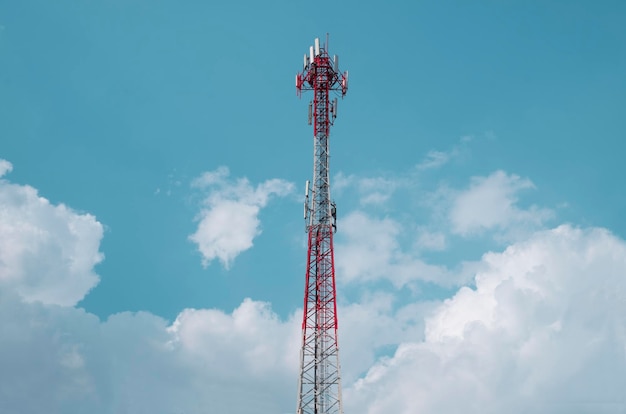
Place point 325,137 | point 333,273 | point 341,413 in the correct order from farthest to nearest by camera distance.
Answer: point 325,137, point 333,273, point 341,413

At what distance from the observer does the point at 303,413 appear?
78688mm

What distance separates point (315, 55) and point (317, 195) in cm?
1685

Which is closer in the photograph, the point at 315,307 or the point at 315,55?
the point at 315,307

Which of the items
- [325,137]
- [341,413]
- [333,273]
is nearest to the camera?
[341,413]

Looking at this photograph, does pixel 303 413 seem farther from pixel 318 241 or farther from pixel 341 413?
pixel 318 241

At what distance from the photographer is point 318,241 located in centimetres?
8431

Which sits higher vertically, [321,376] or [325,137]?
[325,137]

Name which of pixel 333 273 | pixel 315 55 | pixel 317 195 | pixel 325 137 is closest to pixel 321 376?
pixel 333 273

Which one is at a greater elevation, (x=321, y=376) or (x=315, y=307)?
(x=315, y=307)

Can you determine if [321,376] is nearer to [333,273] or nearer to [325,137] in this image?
[333,273]

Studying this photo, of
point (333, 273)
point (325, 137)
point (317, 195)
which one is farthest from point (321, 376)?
point (325, 137)

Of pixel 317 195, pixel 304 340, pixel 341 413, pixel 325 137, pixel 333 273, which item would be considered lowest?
pixel 341 413

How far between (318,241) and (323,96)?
1764cm

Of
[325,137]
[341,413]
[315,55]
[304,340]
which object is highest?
[315,55]
